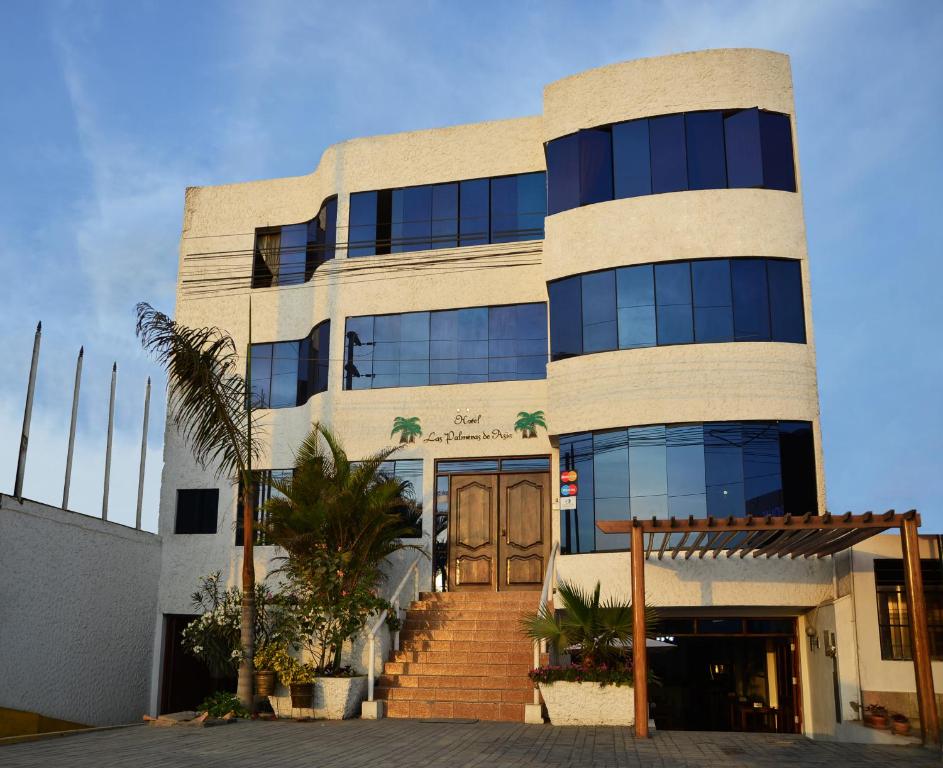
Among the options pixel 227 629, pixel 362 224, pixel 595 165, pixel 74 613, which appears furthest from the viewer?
pixel 362 224

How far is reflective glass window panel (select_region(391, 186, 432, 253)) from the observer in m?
20.6

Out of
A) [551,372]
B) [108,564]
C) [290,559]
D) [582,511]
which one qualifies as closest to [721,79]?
[551,372]

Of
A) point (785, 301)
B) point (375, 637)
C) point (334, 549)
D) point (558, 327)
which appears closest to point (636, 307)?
point (558, 327)

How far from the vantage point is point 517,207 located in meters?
20.2

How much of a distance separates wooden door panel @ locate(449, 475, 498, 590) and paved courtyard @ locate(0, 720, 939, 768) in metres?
4.65

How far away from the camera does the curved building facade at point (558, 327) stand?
52.3ft

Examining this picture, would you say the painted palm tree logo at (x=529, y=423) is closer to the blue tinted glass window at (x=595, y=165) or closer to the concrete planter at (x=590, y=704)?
the blue tinted glass window at (x=595, y=165)

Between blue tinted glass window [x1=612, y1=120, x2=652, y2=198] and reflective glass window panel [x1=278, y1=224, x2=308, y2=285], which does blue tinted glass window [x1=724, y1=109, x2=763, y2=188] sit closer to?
blue tinted glass window [x1=612, y1=120, x2=652, y2=198]

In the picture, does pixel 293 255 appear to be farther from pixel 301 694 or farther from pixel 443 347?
pixel 301 694

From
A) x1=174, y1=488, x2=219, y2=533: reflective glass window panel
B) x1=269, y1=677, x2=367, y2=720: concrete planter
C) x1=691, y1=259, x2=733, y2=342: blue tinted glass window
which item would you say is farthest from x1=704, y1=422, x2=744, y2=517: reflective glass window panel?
x1=174, y1=488, x2=219, y2=533: reflective glass window panel

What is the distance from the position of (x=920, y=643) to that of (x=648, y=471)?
16.2ft

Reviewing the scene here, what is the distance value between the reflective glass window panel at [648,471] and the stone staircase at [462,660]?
296cm

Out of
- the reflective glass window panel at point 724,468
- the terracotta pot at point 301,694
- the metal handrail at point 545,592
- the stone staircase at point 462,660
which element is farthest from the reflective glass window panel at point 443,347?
the terracotta pot at point 301,694

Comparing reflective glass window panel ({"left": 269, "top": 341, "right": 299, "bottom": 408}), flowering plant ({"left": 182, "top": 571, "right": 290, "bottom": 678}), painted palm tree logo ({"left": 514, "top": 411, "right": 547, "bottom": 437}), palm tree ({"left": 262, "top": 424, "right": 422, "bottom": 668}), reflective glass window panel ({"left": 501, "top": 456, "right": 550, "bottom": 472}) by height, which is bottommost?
flowering plant ({"left": 182, "top": 571, "right": 290, "bottom": 678})
